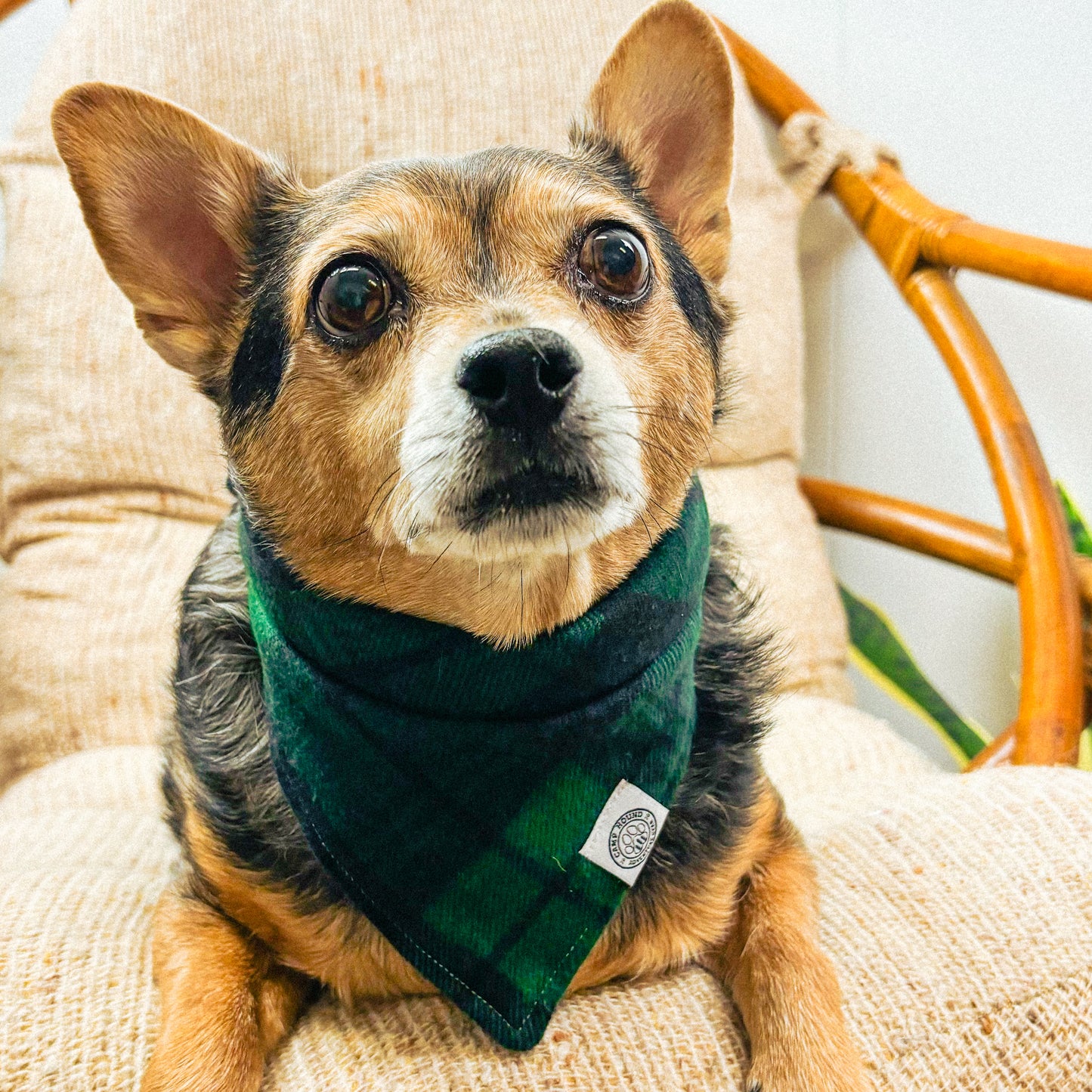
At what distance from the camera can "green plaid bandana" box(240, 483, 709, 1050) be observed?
928 mm

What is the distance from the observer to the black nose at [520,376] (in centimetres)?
77

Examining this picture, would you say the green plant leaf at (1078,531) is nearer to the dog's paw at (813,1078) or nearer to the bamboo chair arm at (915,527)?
the bamboo chair arm at (915,527)

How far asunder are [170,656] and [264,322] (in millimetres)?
911

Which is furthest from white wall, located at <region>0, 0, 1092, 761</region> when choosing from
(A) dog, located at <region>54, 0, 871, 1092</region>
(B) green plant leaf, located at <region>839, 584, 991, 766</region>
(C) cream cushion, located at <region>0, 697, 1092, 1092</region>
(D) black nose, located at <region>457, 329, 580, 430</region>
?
(D) black nose, located at <region>457, 329, 580, 430</region>

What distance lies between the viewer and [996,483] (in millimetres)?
1679

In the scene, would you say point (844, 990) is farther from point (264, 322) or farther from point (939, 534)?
point (939, 534)

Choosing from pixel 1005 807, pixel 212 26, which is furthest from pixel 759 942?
pixel 212 26

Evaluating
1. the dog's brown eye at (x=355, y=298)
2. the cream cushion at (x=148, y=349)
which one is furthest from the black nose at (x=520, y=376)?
the cream cushion at (x=148, y=349)

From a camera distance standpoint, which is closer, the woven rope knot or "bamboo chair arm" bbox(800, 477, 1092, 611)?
"bamboo chair arm" bbox(800, 477, 1092, 611)

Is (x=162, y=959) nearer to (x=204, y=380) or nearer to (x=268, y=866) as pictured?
(x=268, y=866)

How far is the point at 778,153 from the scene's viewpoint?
2.33 meters

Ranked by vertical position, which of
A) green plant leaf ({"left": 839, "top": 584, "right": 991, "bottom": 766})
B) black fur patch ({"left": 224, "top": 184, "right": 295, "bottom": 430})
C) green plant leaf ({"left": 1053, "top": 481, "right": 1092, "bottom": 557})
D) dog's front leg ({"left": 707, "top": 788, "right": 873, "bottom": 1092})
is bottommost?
green plant leaf ({"left": 839, "top": 584, "right": 991, "bottom": 766})

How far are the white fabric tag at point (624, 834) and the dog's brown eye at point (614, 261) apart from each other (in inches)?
19.0

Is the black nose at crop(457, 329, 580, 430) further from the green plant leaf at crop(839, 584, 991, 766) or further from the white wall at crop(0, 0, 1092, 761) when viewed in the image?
the white wall at crop(0, 0, 1092, 761)
